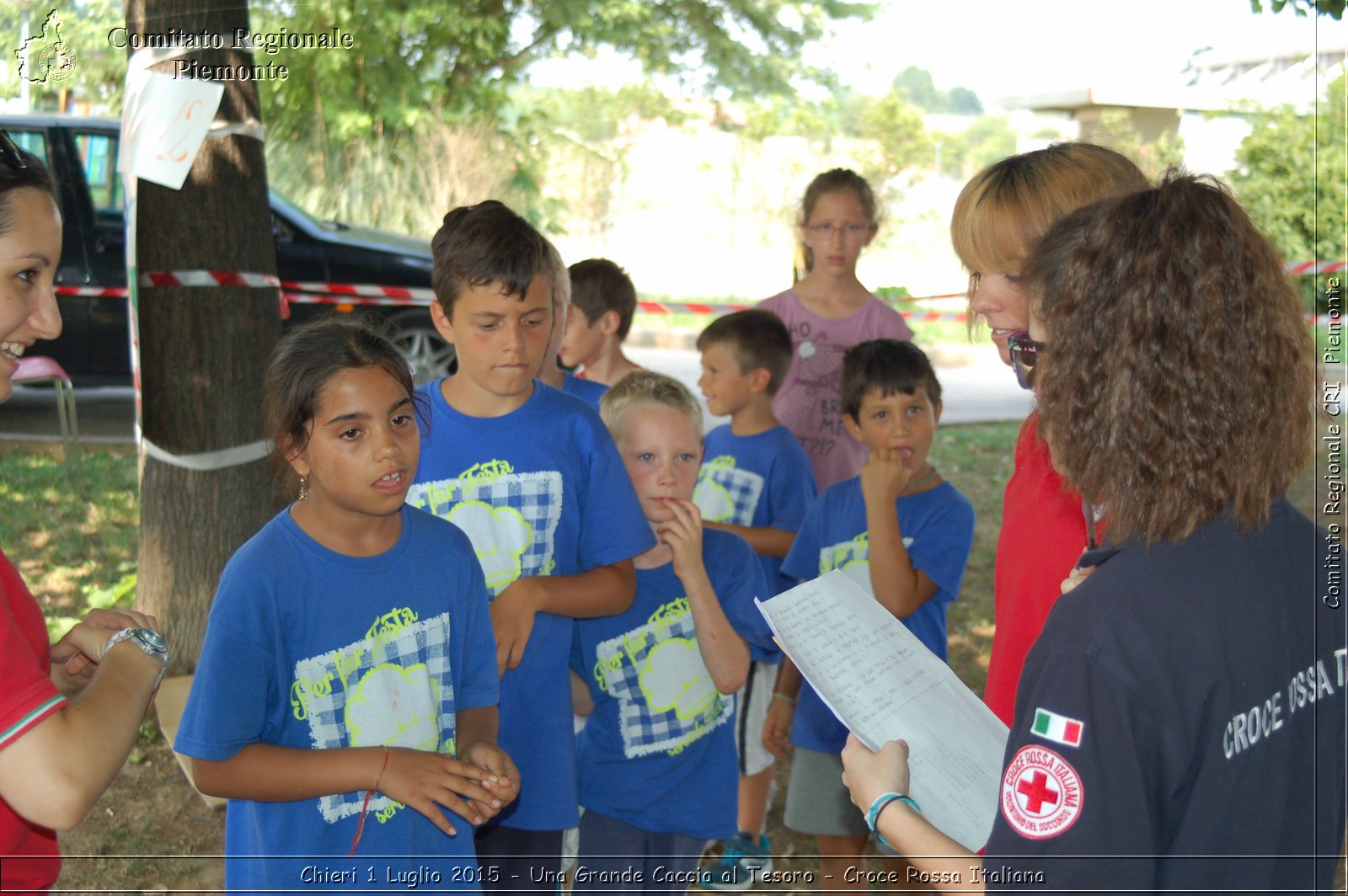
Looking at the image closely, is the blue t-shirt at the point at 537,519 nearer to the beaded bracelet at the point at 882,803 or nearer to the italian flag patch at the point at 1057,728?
the beaded bracelet at the point at 882,803

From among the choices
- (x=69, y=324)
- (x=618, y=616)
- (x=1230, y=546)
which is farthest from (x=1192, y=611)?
(x=69, y=324)

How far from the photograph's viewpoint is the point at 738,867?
3.66m

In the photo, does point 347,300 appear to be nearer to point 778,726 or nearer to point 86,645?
point 778,726

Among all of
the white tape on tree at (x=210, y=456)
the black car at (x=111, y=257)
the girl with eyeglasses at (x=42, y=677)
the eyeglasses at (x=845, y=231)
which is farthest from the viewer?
the black car at (x=111, y=257)

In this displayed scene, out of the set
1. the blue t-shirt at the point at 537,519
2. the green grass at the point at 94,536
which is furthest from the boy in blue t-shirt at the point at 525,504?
the green grass at the point at 94,536

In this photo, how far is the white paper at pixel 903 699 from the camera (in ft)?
4.97

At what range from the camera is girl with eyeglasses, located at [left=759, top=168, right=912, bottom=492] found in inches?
179

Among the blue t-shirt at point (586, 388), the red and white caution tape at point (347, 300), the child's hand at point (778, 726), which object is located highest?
the red and white caution tape at point (347, 300)

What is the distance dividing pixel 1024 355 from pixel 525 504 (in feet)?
4.01

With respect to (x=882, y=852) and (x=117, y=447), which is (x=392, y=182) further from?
(x=882, y=852)

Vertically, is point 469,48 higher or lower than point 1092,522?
higher

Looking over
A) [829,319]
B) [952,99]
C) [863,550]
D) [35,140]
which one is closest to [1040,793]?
[863,550]

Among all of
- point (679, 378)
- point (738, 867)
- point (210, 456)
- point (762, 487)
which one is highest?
point (679, 378)

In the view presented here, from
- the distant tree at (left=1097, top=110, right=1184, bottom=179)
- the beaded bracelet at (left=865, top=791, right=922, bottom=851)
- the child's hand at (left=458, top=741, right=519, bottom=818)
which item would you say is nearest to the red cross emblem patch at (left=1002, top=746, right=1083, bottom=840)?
the beaded bracelet at (left=865, top=791, right=922, bottom=851)
